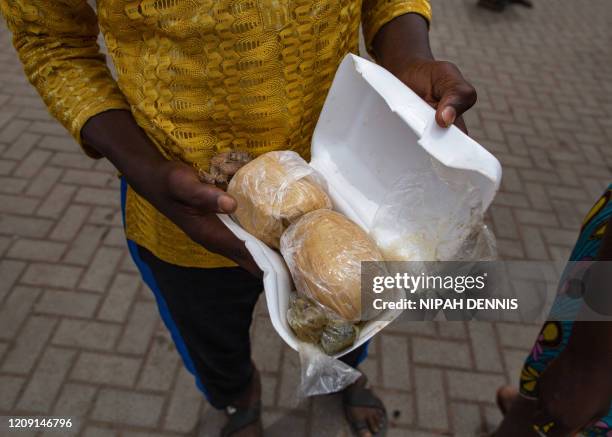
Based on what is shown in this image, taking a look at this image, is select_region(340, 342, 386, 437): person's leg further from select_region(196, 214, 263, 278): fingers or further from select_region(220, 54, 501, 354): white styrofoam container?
select_region(196, 214, 263, 278): fingers

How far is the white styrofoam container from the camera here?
102cm

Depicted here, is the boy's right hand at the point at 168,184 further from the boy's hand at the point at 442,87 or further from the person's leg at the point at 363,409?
the person's leg at the point at 363,409

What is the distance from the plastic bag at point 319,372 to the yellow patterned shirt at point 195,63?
0.53 m

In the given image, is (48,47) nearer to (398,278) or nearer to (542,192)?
(398,278)

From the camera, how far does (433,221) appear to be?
113cm

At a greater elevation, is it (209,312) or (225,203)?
(225,203)

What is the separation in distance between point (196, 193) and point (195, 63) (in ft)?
0.97

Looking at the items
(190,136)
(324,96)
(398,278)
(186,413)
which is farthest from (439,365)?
(190,136)

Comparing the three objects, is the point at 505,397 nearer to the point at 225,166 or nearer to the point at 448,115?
the point at 448,115

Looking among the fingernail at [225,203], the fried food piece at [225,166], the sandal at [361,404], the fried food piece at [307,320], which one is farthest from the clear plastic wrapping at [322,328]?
Answer: the sandal at [361,404]

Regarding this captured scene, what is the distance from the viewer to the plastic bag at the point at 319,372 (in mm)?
1037

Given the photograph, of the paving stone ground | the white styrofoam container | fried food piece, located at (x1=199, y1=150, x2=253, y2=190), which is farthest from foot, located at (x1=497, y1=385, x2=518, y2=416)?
fried food piece, located at (x1=199, y1=150, x2=253, y2=190)

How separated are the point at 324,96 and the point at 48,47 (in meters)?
0.71

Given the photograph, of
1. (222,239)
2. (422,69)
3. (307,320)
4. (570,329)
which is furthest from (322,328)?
(570,329)
